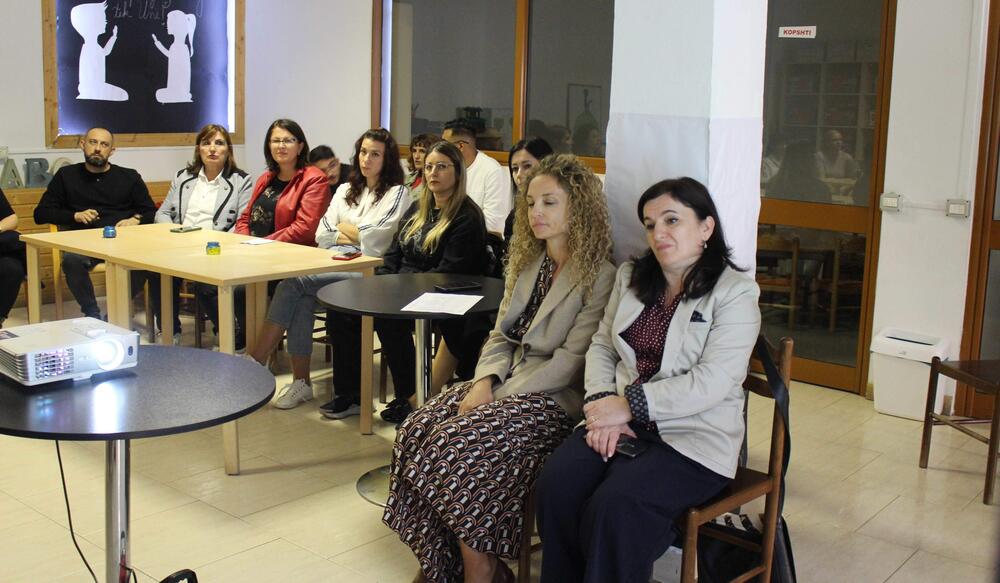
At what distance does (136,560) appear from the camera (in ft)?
10.0

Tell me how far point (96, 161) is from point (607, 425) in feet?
14.5

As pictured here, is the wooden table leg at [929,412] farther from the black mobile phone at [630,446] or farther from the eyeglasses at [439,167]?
the eyeglasses at [439,167]

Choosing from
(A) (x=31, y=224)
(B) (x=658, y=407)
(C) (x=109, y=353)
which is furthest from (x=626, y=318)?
(A) (x=31, y=224)

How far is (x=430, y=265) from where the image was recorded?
447 centimetres

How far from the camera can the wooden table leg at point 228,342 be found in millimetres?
3746

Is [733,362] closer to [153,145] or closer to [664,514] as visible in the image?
[664,514]

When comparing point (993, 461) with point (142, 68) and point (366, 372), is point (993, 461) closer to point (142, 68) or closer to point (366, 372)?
point (366, 372)

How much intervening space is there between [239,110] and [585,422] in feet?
Result: 18.1

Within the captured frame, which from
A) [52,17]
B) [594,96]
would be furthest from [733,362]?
[52,17]

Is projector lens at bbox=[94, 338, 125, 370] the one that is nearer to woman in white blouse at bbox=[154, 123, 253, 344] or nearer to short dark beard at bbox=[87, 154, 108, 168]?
woman in white blouse at bbox=[154, 123, 253, 344]

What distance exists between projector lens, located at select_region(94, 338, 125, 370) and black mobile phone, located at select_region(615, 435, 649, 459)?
1.21m

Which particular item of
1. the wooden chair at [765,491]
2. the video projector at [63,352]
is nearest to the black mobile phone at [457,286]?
the wooden chair at [765,491]

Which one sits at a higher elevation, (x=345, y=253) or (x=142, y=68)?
(x=142, y=68)

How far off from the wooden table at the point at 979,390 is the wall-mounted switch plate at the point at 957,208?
820 mm
